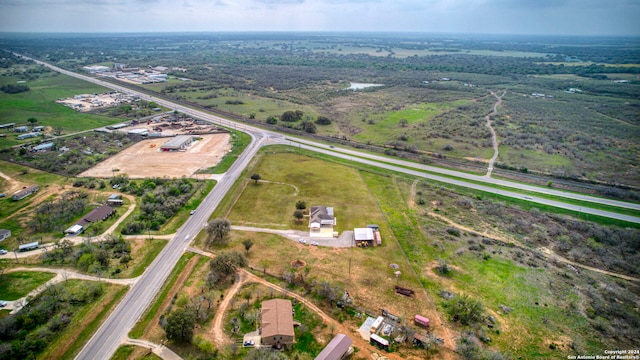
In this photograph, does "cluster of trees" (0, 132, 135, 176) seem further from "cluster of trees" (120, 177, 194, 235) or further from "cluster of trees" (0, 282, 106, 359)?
"cluster of trees" (0, 282, 106, 359)

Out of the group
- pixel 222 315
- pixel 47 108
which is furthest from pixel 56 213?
pixel 47 108

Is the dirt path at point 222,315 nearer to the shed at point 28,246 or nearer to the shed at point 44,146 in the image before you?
the shed at point 28,246

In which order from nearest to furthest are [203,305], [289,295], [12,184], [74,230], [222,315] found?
[222,315] < [203,305] < [289,295] < [74,230] < [12,184]

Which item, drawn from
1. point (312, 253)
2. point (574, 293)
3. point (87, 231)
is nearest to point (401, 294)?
point (312, 253)

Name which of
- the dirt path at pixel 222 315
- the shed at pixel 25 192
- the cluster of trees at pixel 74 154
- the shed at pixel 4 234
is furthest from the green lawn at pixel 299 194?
the shed at pixel 25 192

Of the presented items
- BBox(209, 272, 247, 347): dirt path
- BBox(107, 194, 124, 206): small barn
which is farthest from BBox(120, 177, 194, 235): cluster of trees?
BBox(209, 272, 247, 347): dirt path

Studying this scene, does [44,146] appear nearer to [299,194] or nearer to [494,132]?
[299,194]

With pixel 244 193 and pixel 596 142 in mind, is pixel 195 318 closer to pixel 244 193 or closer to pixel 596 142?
pixel 244 193
